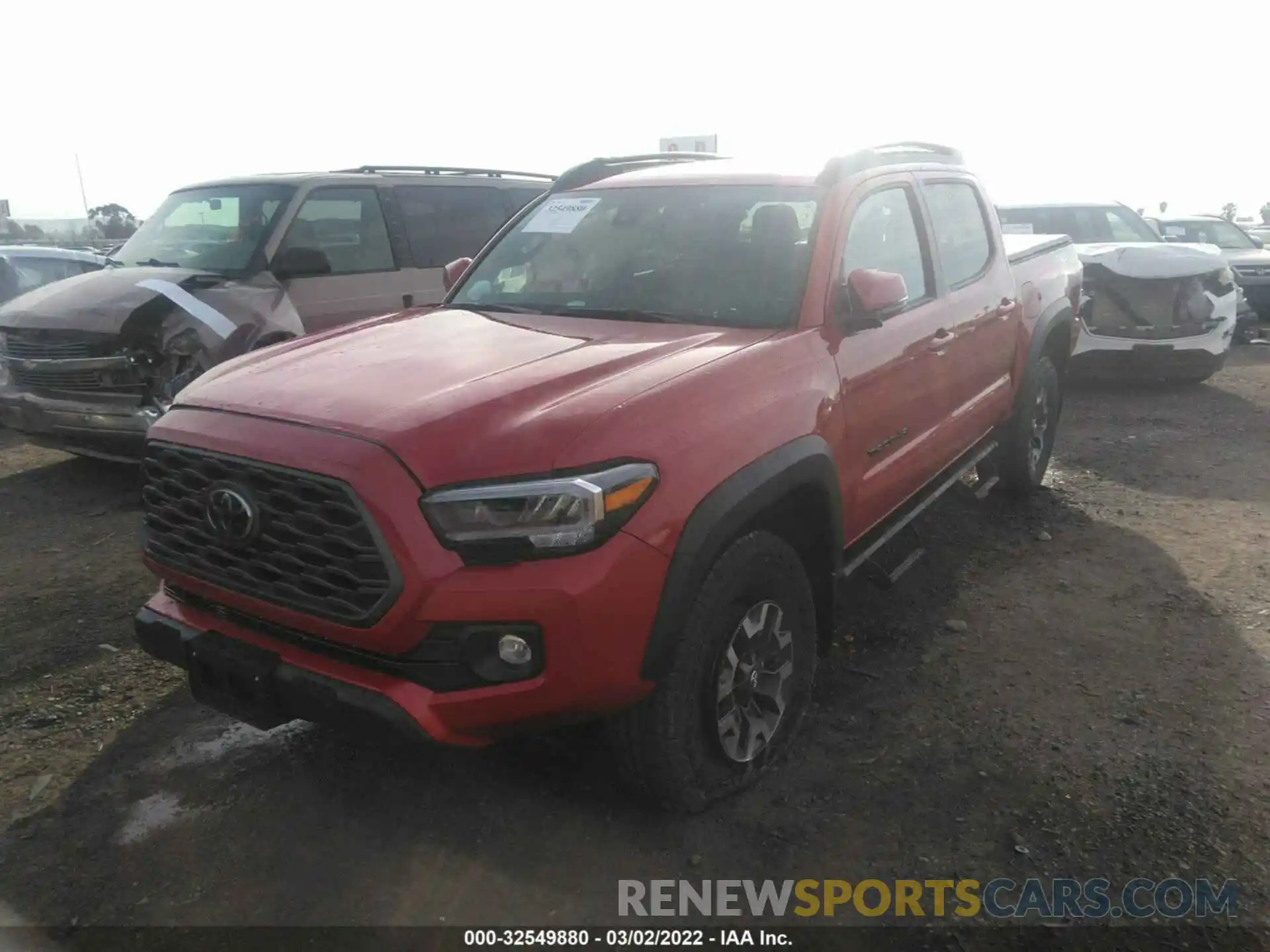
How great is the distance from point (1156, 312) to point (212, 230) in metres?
7.81

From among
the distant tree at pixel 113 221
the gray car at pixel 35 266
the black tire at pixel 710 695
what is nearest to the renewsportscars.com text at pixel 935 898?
the black tire at pixel 710 695

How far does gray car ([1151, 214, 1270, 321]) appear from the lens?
12586mm

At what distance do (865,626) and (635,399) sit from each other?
2.12 m

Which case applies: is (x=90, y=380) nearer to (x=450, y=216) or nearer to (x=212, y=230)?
(x=212, y=230)

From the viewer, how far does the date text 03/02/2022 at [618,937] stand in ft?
8.04

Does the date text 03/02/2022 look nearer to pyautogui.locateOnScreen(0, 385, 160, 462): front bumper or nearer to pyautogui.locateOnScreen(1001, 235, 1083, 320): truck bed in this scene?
Result: pyautogui.locateOnScreen(1001, 235, 1083, 320): truck bed

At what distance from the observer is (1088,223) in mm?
10125

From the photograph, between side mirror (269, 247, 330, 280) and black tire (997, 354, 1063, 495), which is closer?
black tire (997, 354, 1063, 495)

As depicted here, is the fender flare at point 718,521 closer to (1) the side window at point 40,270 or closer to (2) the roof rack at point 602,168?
(2) the roof rack at point 602,168

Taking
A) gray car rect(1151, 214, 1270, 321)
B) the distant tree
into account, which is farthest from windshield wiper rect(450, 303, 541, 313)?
the distant tree

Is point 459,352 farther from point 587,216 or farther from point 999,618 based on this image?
point 999,618

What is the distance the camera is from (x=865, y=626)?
4184 mm

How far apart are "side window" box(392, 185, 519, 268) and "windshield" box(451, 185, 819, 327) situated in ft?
10.4

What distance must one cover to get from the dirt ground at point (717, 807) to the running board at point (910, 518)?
1.15 feet
